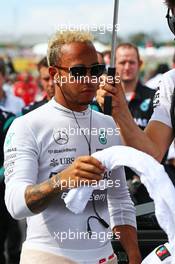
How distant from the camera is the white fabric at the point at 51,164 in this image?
9.80ft

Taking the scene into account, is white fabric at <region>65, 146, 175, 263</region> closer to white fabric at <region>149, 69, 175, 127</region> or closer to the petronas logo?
white fabric at <region>149, 69, 175, 127</region>

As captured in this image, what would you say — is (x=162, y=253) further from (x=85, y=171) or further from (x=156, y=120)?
(x=156, y=120)

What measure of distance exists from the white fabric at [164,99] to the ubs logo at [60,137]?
392 mm

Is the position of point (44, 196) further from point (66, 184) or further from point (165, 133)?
point (165, 133)

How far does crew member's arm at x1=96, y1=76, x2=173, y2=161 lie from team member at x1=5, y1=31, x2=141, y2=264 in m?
0.28

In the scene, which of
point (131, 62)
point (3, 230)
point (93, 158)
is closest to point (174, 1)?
point (93, 158)

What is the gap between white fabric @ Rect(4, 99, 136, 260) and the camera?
118 inches

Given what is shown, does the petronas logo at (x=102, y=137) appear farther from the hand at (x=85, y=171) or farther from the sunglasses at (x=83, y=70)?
the hand at (x=85, y=171)

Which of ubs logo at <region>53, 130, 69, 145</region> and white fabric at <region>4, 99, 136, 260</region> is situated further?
ubs logo at <region>53, 130, 69, 145</region>

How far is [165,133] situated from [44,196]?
0.57 metres

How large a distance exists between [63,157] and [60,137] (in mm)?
90

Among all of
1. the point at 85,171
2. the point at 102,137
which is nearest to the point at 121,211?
the point at 102,137

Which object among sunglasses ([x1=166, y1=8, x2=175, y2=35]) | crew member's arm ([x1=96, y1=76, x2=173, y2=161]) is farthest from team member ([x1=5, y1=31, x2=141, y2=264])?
sunglasses ([x1=166, y1=8, x2=175, y2=35])

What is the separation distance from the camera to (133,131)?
2.91 meters
